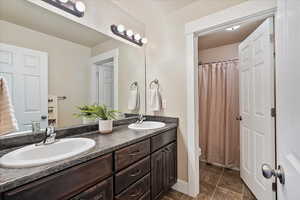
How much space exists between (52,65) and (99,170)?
995 millimetres

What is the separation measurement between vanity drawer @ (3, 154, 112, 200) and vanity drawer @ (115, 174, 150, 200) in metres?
0.25

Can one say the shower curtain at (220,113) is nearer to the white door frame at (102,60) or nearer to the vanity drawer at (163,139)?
the vanity drawer at (163,139)

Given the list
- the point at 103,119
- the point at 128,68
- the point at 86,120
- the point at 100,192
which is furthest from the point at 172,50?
the point at 100,192

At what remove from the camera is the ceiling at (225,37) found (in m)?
2.13

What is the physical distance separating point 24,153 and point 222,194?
202 centimetres

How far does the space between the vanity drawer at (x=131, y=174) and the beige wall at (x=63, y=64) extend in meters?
0.68

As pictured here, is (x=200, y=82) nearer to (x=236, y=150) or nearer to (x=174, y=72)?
(x=174, y=72)

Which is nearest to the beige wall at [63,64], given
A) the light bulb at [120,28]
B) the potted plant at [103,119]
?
the potted plant at [103,119]

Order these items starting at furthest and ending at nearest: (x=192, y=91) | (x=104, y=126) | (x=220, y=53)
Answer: (x=220, y=53)
(x=192, y=91)
(x=104, y=126)

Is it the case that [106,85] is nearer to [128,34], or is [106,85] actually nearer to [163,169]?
[128,34]

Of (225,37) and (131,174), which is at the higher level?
(225,37)

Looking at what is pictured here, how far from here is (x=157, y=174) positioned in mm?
1486

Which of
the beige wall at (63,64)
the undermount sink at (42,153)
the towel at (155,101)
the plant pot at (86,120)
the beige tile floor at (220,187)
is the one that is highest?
the beige wall at (63,64)

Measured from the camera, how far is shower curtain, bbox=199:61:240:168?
7.98 ft
